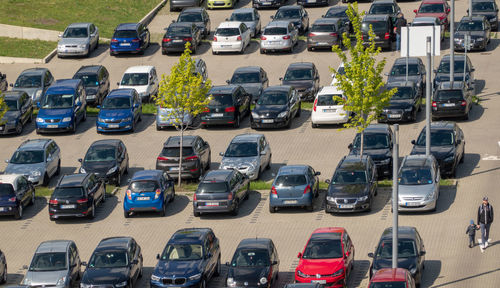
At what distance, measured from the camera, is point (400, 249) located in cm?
3644

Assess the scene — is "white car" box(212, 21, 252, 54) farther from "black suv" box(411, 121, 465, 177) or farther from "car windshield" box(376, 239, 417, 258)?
"car windshield" box(376, 239, 417, 258)

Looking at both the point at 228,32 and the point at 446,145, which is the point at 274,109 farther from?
the point at 228,32

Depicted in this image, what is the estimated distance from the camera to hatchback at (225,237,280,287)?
3569 centimetres

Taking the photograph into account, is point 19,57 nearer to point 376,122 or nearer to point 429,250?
point 376,122

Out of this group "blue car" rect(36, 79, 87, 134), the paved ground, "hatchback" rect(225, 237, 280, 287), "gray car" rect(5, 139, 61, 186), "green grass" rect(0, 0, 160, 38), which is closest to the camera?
"hatchback" rect(225, 237, 280, 287)

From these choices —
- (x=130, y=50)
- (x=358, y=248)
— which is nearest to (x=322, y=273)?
(x=358, y=248)

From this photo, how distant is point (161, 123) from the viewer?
53.5 meters

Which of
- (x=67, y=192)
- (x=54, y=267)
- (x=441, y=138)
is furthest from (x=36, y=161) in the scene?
(x=441, y=138)

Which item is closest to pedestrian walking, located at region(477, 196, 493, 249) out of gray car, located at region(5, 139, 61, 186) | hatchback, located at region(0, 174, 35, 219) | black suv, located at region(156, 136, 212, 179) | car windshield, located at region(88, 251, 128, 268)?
car windshield, located at region(88, 251, 128, 268)

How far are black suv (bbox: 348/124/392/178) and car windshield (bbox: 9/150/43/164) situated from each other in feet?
38.6

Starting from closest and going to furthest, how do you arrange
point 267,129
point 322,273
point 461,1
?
point 322,273, point 267,129, point 461,1

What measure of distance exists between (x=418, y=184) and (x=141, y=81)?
19.1 metres

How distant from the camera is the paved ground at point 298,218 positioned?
1511 inches

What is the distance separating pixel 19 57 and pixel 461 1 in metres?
25.1
